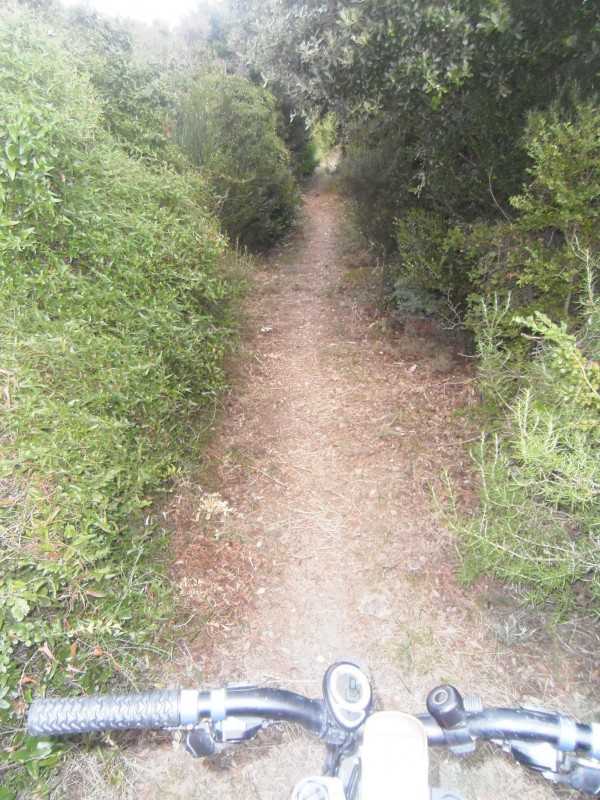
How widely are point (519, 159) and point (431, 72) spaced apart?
1.39 metres

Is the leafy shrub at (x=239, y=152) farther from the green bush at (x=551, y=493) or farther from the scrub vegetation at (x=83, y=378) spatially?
→ the green bush at (x=551, y=493)

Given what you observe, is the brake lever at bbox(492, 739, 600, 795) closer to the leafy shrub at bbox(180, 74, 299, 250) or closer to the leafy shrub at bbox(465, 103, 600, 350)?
the leafy shrub at bbox(465, 103, 600, 350)

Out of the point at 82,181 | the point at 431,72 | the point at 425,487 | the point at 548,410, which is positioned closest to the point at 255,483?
the point at 425,487

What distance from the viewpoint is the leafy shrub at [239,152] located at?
6852mm

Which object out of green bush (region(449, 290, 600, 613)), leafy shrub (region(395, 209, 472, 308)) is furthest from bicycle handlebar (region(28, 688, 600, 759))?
leafy shrub (region(395, 209, 472, 308))

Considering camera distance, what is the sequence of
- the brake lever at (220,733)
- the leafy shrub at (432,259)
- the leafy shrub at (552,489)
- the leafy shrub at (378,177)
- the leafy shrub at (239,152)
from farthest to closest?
1. the leafy shrub at (239,152)
2. the leafy shrub at (378,177)
3. the leafy shrub at (432,259)
4. the leafy shrub at (552,489)
5. the brake lever at (220,733)

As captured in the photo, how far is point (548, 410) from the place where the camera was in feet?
8.68

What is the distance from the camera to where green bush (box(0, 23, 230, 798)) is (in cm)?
224

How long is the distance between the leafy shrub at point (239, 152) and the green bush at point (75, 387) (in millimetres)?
3273

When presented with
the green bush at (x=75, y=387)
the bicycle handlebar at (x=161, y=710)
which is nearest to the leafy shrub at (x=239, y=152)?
the green bush at (x=75, y=387)

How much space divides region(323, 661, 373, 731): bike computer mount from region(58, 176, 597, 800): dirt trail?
4.66ft

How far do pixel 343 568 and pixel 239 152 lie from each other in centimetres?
716

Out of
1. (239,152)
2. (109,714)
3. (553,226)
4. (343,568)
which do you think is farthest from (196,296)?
(239,152)

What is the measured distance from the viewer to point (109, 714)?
147 cm
